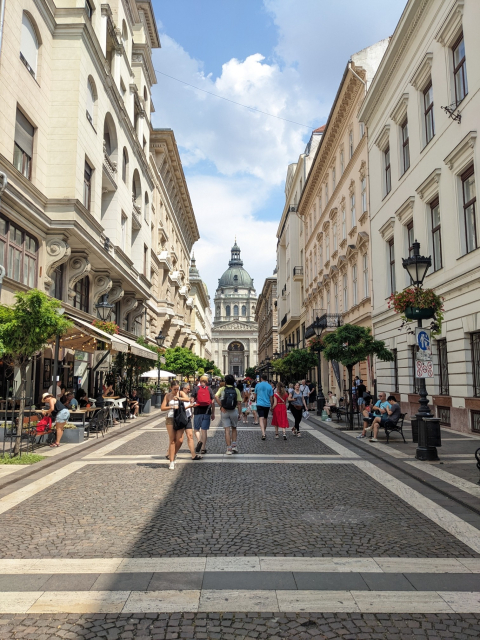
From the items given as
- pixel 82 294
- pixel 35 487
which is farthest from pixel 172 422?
pixel 82 294

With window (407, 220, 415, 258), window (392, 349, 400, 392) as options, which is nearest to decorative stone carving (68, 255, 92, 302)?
window (407, 220, 415, 258)

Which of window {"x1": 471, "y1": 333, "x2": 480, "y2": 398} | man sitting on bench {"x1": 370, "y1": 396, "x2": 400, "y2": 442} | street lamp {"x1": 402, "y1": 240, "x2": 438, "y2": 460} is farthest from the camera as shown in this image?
window {"x1": 471, "y1": 333, "x2": 480, "y2": 398}

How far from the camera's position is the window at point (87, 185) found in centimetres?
2074

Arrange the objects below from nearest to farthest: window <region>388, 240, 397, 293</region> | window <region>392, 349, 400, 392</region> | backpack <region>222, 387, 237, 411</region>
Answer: backpack <region>222, 387, 237, 411</region>, window <region>392, 349, 400, 392</region>, window <region>388, 240, 397, 293</region>

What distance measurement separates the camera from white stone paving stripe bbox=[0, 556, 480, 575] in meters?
4.64

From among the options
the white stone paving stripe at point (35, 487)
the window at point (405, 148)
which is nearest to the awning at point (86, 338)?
the white stone paving stripe at point (35, 487)

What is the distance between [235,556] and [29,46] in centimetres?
1778

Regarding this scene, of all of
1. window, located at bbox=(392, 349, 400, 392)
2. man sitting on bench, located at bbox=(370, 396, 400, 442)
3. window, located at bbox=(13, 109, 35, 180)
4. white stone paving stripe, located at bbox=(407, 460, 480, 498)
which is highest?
window, located at bbox=(13, 109, 35, 180)

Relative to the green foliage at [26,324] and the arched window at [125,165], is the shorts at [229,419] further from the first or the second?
the arched window at [125,165]

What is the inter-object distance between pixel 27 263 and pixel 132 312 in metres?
14.4

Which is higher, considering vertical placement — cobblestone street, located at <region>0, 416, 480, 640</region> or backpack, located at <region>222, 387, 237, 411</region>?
backpack, located at <region>222, 387, 237, 411</region>

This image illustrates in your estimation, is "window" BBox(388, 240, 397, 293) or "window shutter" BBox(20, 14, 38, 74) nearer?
"window shutter" BBox(20, 14, 38, 74)

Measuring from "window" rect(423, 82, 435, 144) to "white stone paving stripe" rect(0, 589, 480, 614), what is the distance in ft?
55.0

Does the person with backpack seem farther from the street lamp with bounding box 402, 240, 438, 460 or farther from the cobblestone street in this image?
the street lamp with bounding box 402, 240, 438, 460
